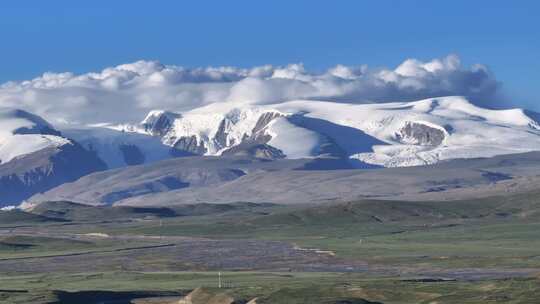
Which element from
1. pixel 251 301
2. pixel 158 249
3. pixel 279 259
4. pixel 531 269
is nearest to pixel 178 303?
pixel 251 301

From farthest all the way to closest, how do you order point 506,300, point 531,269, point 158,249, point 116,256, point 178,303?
point 158,249, point 116,256, point 531,269, point 178,303, point 506,300

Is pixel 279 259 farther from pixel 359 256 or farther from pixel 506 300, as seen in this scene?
pixel 506 300

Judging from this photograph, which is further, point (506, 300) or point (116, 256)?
point (116, 256)

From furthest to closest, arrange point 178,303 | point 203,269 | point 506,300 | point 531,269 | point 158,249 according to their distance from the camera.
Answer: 1. point 158,249
2. point 203,269
3. point 531,269
4. point 178,303
5. point 506,300

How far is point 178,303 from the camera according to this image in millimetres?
117438

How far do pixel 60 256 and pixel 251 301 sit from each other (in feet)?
247

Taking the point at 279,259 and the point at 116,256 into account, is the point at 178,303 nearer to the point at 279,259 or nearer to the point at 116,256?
the point at 279,259

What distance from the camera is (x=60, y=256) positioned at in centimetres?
18638

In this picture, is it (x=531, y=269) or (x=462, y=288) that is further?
(x=531, y=269)

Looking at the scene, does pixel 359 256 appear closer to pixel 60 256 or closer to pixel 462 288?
pixel 60 256

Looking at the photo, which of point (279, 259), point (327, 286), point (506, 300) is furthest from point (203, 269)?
point (506, 300)

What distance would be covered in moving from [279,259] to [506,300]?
63.6 metres

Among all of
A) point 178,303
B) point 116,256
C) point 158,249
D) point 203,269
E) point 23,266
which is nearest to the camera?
point 178,303

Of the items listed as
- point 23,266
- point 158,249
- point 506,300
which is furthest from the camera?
point 158,249
